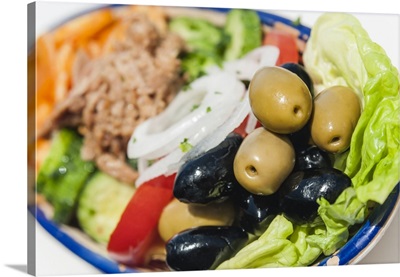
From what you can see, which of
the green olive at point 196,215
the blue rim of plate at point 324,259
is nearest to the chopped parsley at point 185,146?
the green olive at point 196,215

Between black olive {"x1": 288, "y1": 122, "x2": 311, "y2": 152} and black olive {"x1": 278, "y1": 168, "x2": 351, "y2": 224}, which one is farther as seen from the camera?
black olive {"x1": 288, "y1": 122, "x2": 311, "y2": 152}

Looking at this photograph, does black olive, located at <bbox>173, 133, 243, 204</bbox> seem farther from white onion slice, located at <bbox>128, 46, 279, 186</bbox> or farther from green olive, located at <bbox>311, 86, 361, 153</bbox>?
green olive, located at <bbox>311, 86, 361, 153</bbox>

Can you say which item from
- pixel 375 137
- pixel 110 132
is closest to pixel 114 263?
pixel 110 132

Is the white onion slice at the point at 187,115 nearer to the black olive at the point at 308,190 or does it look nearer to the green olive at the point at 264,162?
the green olive at the point at 264,162

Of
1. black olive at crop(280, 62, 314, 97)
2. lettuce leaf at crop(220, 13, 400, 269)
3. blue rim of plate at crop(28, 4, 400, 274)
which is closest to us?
lettuce leaf at crop(220, 13, 400, 269)

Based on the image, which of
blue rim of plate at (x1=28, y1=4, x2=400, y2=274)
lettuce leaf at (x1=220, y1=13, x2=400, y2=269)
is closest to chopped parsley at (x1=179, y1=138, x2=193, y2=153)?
lettuce leaf at (x1=220, y1=13, x2=400, y2=269)
